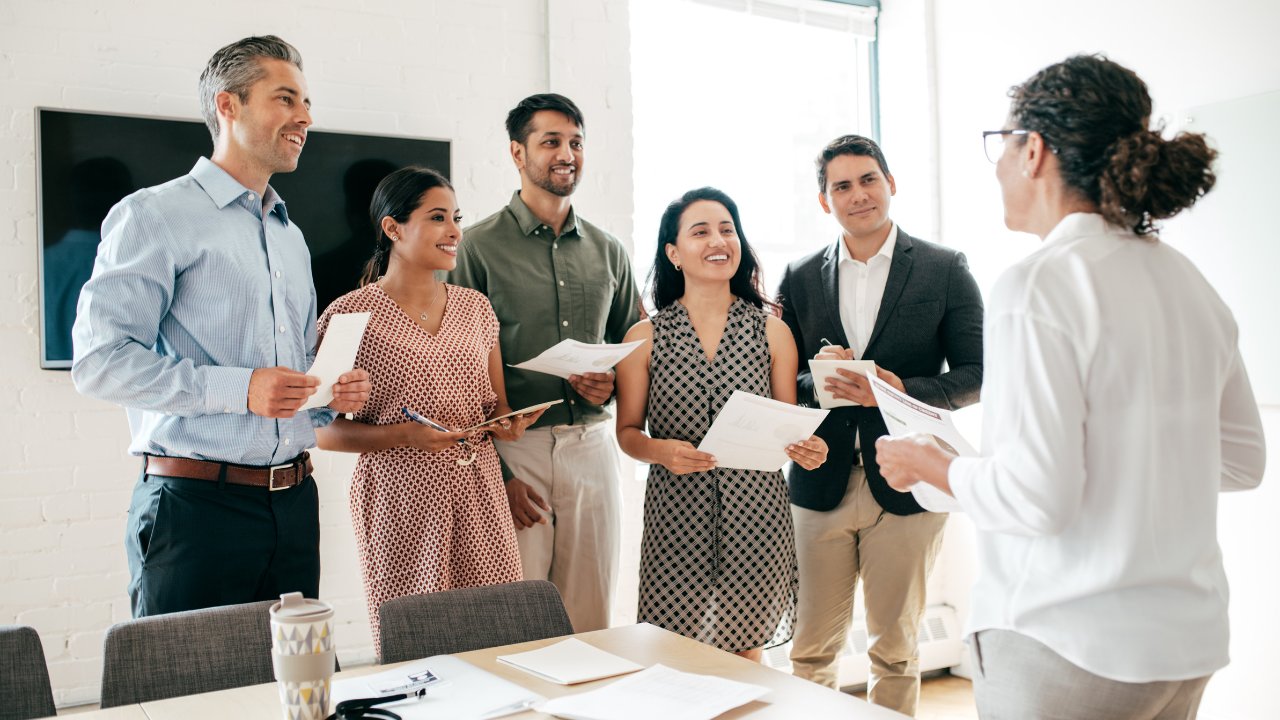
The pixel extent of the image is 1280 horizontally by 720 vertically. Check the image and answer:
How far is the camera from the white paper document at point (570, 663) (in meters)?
1.41

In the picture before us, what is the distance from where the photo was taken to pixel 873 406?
2389 millimetres

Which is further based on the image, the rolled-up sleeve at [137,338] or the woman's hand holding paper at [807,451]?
the woman's hand holding paper at [807,451]

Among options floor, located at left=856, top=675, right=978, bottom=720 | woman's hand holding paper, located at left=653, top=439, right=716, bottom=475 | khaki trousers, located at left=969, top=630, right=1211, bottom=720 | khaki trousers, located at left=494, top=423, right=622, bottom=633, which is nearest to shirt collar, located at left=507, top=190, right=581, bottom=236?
khaki trousers, located at left=494, top=423, right=622, bottom=633

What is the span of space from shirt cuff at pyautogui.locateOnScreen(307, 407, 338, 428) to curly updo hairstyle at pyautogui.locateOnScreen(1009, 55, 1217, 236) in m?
1.71

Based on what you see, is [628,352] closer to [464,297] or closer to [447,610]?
[464,297]

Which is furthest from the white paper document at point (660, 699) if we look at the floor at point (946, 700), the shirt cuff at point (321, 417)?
the floor at point (946, 700)

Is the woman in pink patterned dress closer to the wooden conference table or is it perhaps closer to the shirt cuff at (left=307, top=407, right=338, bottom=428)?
the shirt cuff at (left=307, top=407, right=338, bottom=428)

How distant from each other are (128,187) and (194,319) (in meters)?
1.23

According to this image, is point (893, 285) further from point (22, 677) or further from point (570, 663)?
→ point (22, 677)

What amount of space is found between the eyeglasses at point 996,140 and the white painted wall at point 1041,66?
6.63 ft

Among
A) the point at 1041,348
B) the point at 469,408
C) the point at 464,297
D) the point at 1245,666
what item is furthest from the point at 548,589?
the point at 1245,666

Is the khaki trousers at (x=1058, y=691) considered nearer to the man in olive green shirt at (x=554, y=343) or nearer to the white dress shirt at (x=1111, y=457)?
the white dress shirt at (x=1111, y=457)

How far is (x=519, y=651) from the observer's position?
155 cm

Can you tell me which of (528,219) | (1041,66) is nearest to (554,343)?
(528,219)
